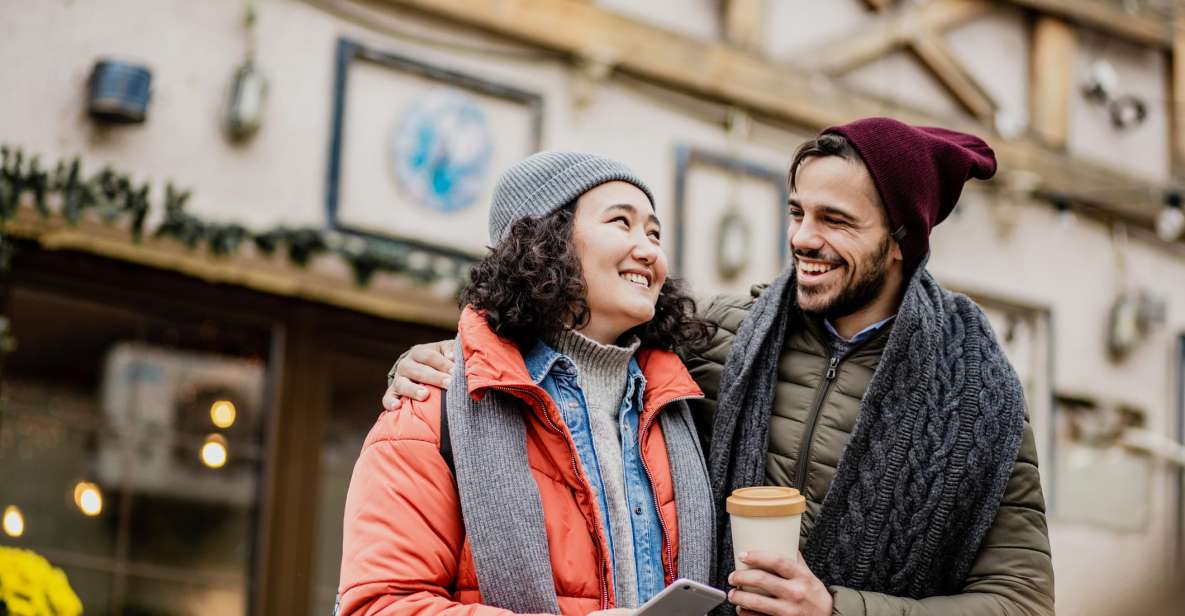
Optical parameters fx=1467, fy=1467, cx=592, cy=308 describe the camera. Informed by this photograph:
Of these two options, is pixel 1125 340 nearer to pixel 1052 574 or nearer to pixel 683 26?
pixel 683 26

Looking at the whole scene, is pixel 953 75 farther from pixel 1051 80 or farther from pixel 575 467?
pixel 575 467

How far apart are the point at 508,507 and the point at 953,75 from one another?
672cm

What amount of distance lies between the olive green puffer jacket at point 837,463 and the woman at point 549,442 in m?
0.17

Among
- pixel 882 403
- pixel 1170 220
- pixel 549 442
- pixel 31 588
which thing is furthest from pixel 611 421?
pixel 1170 220

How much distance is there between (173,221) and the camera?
5.41 metres

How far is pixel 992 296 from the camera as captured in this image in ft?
27.9

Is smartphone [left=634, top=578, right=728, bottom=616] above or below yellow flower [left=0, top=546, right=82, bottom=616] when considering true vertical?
above

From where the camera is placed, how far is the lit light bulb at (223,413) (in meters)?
5.86

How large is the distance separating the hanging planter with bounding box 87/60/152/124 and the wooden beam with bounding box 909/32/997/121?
461 cm

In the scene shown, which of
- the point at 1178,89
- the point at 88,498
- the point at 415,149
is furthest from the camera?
the point at 1178,89

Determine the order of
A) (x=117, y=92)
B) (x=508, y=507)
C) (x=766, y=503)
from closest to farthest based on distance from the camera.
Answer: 1. (x=766, y=503)
2. (x=508, y=507)
3. (x=117, y=92)

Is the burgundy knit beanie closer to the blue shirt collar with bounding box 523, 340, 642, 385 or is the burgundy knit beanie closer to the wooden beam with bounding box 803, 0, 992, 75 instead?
the blue shirt collar with bounding box 523, 340, 642, 385

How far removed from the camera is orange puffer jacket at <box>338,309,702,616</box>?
7.57 ft

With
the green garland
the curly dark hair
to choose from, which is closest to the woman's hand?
the curly dark hair
